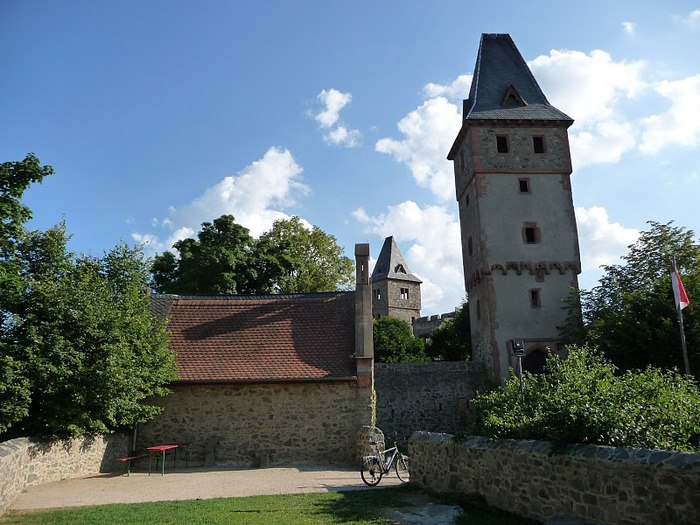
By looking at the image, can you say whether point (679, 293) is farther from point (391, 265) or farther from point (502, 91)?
point (391, 265)

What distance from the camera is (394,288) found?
59531mm

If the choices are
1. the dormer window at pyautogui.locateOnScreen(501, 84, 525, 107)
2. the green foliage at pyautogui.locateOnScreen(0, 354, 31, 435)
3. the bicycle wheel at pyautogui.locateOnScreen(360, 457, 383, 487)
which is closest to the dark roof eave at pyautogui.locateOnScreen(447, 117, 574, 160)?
the dormer window at pyautogui.locateOnScreen(501, 84, 525, 107)

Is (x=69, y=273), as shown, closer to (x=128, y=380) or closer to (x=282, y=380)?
(x=128, y=380)

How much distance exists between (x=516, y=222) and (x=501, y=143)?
4.70 metres

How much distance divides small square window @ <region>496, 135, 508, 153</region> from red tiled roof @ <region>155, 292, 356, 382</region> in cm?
1454

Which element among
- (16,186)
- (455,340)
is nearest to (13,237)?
(16,186)

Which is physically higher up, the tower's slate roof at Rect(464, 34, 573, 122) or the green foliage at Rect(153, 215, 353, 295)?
the tower's slate roof at Rect(464, 34, 573, 122)

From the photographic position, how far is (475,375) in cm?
2522

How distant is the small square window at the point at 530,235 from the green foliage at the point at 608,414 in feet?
63.1

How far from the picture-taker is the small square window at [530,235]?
89.6 ft

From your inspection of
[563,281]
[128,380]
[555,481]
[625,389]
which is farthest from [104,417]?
[563,281]

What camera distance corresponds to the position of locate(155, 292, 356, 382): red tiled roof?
52.1 feet

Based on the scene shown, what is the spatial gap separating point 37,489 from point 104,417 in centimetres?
265

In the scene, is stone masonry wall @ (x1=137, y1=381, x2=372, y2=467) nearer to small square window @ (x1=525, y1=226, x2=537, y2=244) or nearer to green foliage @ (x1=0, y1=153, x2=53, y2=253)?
green foliage @ (x1=0, y1=153, x2=53, y2=253)
